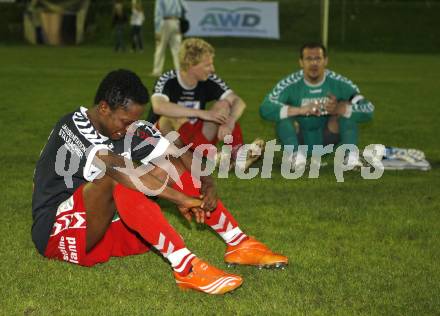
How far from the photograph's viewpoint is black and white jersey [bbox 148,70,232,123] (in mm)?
10273

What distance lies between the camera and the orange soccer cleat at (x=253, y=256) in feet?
20.4

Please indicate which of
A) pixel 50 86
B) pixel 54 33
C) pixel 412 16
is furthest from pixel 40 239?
pixel 412 16

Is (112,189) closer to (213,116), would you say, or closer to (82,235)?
(82,235)

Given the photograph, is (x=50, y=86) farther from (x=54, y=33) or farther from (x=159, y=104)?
(x=54, y=33)

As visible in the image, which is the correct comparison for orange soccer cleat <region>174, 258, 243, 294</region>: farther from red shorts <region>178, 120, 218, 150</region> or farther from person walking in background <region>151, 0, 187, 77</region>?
person walking in background <region>151, 0, 187, 77</region>

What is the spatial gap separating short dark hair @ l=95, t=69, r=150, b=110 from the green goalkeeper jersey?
18.0 ft

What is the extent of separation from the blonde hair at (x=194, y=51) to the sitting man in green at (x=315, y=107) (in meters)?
1.65

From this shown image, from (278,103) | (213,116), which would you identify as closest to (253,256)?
(213,116)

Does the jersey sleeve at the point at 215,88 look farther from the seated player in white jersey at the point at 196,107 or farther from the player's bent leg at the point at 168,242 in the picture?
the player's bent leg at the point at 168,242

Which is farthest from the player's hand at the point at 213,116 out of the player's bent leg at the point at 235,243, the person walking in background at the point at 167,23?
the person walking in background at the point at 167,23

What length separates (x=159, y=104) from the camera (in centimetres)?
1009

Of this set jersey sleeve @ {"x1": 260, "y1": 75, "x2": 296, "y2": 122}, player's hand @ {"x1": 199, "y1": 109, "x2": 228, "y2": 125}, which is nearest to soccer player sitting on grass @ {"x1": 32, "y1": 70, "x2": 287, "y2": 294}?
player's hand @ {"x1": 199, "y1": 109, "x2": 228, "y2": 125}

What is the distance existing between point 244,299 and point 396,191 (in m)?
4.15

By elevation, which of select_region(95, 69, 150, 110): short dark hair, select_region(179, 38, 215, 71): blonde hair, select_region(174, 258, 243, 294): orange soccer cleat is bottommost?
select_region(174, 258, 243, 294): orange soccer cleat
